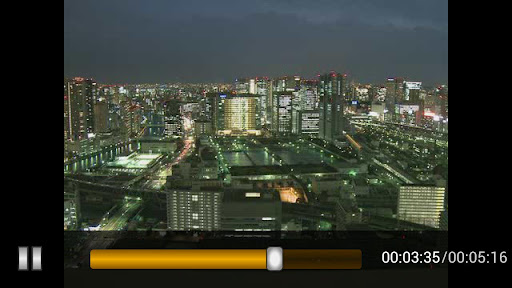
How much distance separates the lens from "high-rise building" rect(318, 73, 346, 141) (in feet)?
11.0

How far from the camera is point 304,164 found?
3.15 meters

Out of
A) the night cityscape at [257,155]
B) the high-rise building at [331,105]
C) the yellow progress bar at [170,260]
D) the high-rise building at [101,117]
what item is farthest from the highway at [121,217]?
the high-rise building at [331,105]

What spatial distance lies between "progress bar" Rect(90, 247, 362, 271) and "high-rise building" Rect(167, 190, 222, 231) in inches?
43.0

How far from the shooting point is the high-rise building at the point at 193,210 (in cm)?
258

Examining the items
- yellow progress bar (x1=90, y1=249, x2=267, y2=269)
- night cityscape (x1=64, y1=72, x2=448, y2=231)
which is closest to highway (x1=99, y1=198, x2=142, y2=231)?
night cityscape (x1=64, y1=72, x2=448, y2=231)

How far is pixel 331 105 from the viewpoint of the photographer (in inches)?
135

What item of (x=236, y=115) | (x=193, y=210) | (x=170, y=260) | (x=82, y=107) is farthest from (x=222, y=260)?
(x=82, y=107)

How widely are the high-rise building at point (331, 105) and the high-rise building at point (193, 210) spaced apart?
1.15 metres

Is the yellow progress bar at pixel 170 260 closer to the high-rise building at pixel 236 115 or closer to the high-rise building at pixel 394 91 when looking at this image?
the high-rise building at pixel 236 115

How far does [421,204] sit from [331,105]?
110 centimetres
